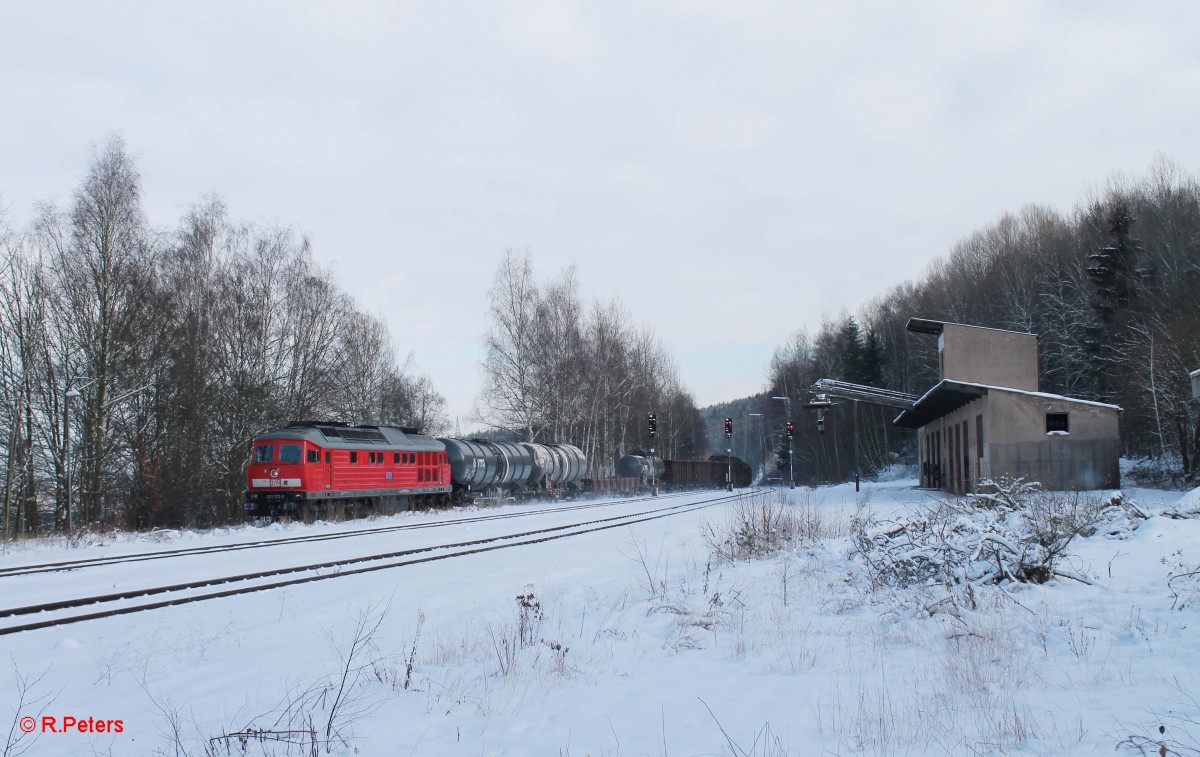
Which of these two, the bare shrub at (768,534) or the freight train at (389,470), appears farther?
the freight train at (389,470)

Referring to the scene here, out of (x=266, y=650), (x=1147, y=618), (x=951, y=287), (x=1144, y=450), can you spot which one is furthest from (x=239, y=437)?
(x=951, y=287)

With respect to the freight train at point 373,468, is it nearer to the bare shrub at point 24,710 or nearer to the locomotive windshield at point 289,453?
the locomotive windshield at point 289,453

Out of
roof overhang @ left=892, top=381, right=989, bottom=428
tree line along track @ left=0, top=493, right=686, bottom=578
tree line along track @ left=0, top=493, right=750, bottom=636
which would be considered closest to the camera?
tree line along track @ left=0, top=493, right=750, bottom=636

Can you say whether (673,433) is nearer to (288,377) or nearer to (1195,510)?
(288,377)

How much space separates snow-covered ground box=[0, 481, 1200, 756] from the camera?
187 inches

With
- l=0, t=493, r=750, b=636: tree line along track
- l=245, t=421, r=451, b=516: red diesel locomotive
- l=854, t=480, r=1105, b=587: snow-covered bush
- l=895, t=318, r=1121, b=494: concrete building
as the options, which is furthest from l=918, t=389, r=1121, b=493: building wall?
l=245, t=421, r=451, b=516: red diesel locomotive

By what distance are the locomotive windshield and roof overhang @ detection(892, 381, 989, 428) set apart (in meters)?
20.1

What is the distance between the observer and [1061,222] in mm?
58406

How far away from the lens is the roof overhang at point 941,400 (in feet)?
84.1

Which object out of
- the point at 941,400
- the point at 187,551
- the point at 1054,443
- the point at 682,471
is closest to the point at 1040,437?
the point at 1054,443

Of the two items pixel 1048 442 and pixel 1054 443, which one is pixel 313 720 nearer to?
pixel 1048 442

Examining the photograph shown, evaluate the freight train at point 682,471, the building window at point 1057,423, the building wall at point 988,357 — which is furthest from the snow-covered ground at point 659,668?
the freight train at point 682,471

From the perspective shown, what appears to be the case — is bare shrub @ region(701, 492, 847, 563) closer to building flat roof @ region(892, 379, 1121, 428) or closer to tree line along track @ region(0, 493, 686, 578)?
tree line along track @ region(0, 493, 686, 578)

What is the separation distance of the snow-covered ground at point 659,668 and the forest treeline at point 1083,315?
2560 centimetres
